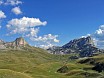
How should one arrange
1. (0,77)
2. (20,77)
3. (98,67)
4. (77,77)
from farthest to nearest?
(98,67) → (77,77) → (20,77) → (0,77)

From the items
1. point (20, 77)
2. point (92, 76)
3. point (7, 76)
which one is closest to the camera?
point (7, 76)

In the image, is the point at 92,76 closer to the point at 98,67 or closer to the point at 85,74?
the point at 85,74

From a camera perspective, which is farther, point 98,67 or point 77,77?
point 98,67

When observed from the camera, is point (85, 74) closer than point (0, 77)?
No

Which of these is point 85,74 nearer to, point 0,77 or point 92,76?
point 92,76

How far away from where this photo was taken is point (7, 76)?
78.4 m

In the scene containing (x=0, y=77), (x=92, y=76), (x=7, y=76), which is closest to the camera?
(x=0, y=77)

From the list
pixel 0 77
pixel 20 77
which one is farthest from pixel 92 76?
pixel 0 77

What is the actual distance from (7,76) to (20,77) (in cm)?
657

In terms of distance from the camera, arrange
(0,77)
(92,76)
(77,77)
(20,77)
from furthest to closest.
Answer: (77,77)
(92,76)
(20,77)
(0,77)

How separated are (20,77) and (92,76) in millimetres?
58942

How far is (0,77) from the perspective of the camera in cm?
7256

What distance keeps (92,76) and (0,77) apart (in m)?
71.1

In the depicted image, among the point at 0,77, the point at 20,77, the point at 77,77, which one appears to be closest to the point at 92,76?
the point at 77,77
